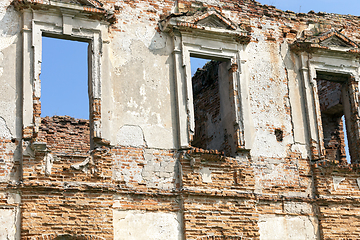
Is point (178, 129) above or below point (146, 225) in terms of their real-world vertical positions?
above

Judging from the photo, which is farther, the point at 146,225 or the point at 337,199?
the point at 337,199

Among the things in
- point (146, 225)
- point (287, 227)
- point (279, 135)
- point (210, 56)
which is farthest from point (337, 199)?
point (146, 225)

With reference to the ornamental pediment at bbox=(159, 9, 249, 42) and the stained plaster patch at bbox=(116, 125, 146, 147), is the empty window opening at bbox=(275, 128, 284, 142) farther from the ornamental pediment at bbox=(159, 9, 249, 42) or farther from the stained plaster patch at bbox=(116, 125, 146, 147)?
the stained plaster patch at bbox=(116, 125, 146, 147)

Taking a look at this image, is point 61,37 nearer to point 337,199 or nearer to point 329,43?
point 329,43

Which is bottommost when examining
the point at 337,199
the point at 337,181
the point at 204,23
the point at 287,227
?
the point at 287,227

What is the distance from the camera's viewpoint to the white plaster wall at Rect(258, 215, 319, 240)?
33.3 feet

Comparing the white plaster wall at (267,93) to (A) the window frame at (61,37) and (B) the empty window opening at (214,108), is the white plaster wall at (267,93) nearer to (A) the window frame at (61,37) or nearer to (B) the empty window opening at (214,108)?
(B) the empty window opening at (214,108)

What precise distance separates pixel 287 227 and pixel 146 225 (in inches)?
104

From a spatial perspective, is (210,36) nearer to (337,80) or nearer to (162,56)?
(162,56)

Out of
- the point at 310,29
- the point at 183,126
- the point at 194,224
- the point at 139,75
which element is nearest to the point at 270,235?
the point at 194,224

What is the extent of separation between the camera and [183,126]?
32.9 ft

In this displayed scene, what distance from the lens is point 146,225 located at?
932 cm

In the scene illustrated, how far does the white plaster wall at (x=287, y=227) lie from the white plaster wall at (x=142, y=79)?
2180 mm

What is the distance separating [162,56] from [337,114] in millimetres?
5241
